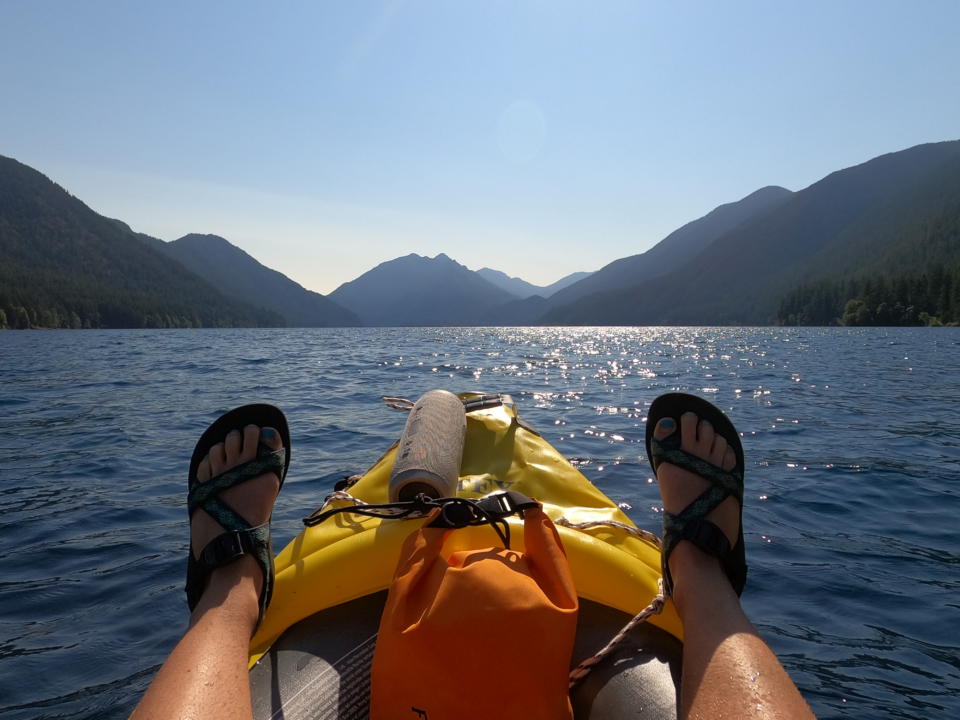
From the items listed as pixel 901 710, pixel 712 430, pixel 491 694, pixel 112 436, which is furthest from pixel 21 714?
pixel 112 436

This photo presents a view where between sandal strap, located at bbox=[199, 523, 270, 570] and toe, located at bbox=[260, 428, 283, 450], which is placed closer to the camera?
sandal strap, located at bbox=[199, 523, 270, 570]

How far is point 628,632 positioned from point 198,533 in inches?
71.3

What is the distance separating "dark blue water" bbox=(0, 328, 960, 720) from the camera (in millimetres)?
2725

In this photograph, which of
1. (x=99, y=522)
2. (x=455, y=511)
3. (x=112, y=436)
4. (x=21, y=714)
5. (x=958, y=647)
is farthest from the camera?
(x=112, y=436)

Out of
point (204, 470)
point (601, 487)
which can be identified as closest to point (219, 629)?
point (204, 470)

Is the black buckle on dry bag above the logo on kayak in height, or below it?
above

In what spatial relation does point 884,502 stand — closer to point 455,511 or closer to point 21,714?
point 455,511

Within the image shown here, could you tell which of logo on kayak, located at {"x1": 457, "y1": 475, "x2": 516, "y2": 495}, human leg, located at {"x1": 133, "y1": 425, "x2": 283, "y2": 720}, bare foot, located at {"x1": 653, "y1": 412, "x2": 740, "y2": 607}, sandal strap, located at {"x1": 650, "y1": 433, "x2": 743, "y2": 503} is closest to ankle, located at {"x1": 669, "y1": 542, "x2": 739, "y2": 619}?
bare foot, located at {"x1": 653, "y1": 412, "x2": 740, "y2": 607}

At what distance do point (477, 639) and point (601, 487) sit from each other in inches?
164

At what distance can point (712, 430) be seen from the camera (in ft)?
9.86

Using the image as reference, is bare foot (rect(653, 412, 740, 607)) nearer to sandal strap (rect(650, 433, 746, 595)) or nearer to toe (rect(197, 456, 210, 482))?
sandal strap (rect(650, 433, 746, 595))

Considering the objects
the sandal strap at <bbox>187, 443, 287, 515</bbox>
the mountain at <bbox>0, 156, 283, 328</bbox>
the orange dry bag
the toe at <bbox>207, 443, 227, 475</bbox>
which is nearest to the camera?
the orange dry bag

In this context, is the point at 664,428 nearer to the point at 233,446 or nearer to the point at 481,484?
the point at 481,484

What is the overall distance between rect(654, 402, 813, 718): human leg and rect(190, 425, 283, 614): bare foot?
150 centimetres
